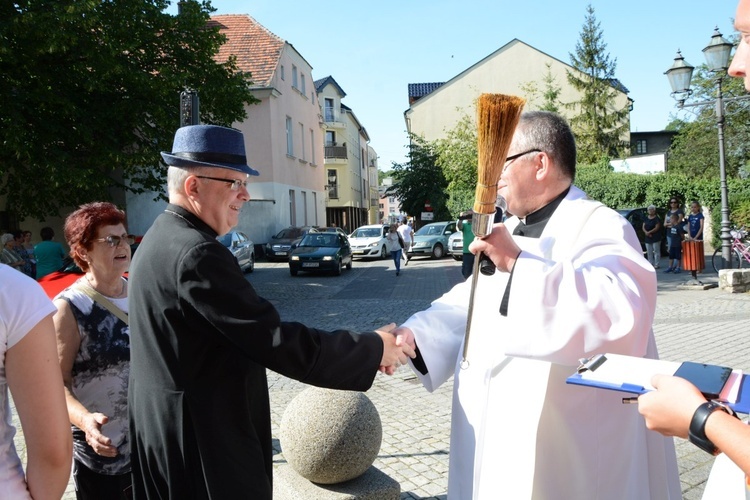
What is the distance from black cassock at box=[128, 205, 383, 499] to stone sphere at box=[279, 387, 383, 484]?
144 centimetres

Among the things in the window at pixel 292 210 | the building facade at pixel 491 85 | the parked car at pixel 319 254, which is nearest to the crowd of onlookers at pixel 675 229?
the parked car at pixel 319 254

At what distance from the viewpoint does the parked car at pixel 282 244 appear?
26641 millimetres

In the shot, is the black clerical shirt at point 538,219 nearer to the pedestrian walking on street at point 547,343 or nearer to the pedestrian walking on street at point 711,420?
the pedestrian walking on street at point 547,343

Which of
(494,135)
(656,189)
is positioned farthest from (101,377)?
(656,189)

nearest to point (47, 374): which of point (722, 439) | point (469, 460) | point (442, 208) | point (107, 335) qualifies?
point (107, 335)

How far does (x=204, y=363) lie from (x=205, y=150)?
782mm

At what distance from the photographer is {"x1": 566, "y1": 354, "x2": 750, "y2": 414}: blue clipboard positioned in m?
1.33

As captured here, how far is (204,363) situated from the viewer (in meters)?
2.02

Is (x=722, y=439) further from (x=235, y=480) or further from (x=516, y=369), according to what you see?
(x=235, y=480)

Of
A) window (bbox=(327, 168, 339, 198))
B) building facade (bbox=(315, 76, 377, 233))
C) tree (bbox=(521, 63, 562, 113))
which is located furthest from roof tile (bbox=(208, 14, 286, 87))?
window (bbox=(327, 168, 339, 198))

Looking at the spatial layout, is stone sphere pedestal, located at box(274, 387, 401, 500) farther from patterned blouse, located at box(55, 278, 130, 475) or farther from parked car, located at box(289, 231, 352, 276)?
parked car, located at box(289, 231, 352, 276)

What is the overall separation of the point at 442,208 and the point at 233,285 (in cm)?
3689

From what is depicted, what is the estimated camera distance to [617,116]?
43.5 metres

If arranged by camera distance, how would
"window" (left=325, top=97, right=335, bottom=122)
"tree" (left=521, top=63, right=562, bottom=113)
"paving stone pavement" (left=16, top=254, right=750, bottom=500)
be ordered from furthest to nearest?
"window" (left=325, top=97, right=335, bottom=122) → "tree" (left=521, top=63, right=562, bottom=113) → "paving stone pavement" (left=16, top=254, right=750, bottom=500)
